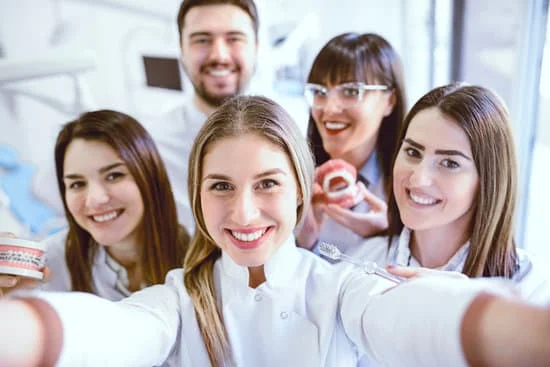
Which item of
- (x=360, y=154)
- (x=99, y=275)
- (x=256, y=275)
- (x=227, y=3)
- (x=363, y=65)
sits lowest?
(x=99, y=275)

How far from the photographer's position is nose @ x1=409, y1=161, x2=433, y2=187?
85 cm

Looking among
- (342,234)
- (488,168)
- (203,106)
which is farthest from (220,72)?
(488,168)

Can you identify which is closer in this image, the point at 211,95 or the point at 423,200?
the point at 423,200

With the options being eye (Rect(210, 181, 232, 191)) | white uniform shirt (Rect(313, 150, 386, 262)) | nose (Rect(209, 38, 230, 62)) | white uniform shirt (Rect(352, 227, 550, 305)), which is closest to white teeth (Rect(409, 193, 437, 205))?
white uniform shirt (Rect(352, 227, 550, 305))

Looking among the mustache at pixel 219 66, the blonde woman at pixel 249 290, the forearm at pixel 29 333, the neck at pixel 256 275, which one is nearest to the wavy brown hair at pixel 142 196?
the blonde woman at pixel 249 290

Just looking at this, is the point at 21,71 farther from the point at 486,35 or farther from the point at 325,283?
the point at 486,35

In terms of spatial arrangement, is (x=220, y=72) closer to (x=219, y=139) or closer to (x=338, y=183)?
(x=338, y=183)

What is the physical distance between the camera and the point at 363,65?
46.0 inches

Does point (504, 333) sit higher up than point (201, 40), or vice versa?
point (201, 40)

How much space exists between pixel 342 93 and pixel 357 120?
0.25 ft

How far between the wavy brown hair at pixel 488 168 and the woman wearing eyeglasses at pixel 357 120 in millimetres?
245

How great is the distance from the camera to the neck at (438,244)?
0.95m

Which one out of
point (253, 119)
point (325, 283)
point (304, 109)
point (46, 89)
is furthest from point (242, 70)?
point (46, 89)

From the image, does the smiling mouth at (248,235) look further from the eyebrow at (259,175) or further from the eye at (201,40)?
the eye at (201,40)
